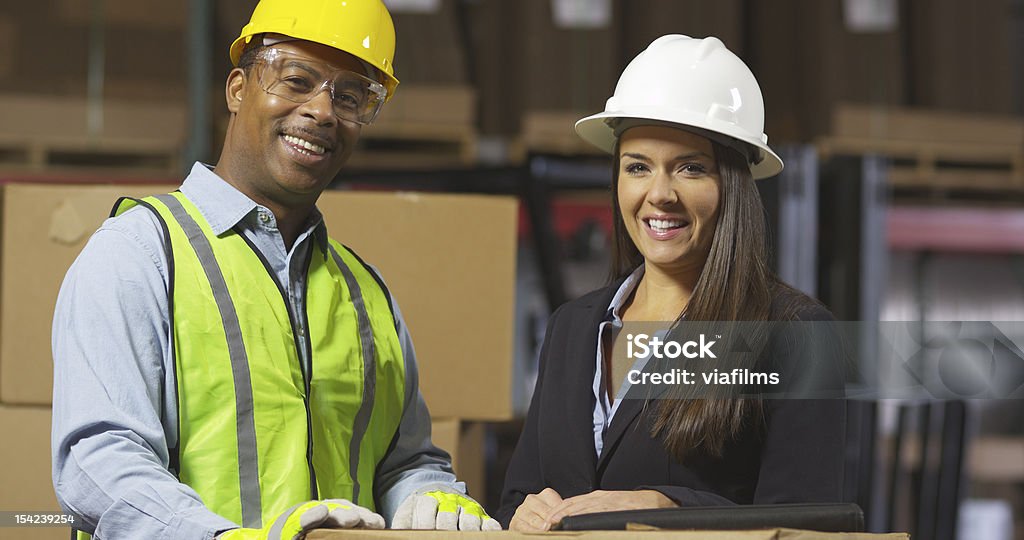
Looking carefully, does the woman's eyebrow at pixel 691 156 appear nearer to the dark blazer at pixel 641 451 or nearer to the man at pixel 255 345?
the dark blazer at pixel 641 451

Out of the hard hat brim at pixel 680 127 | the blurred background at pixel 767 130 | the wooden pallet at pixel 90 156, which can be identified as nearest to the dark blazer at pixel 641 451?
the hard hat brim at pixel 680 127

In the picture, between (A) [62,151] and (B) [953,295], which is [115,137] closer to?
(A) [62,151]

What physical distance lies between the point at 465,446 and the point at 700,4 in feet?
13.2

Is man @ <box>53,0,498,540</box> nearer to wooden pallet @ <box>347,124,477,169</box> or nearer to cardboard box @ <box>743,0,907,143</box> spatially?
wooden pallet @ <box>347,124,477,169</box>

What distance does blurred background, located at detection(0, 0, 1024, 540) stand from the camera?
4.67 m

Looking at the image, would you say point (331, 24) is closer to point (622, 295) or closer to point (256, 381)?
point (256, 381)

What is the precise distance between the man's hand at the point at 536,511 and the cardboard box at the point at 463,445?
2.57 feet

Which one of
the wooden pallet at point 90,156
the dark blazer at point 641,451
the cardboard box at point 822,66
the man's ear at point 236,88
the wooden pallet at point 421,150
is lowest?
the dark blazer at point 641,451

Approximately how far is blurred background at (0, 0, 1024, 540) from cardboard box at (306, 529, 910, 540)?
104 inches

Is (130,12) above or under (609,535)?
above

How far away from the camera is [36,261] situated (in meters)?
2.94

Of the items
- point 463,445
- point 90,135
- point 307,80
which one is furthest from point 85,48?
point 307,80

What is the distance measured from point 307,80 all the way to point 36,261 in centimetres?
112

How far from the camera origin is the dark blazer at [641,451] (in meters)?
2.09
